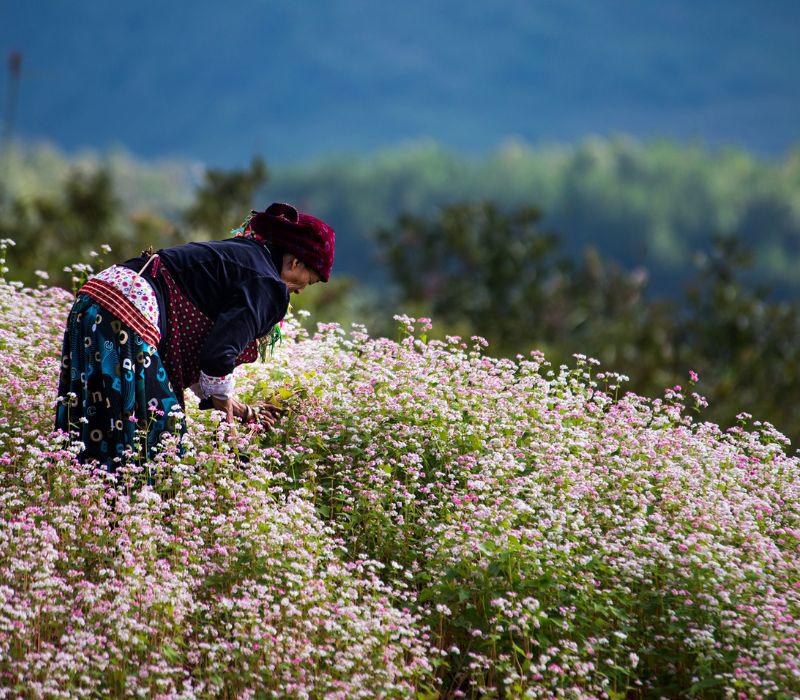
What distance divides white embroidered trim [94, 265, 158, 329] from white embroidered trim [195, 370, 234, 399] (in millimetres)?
324

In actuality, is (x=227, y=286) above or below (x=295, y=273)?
below

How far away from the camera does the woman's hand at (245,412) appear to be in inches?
180

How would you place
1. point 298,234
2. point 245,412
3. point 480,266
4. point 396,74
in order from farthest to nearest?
point 396,74
point 480,266
point 245,412
point 298,234

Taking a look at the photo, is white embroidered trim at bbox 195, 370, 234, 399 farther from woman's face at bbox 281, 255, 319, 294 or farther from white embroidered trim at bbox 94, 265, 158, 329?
Answer: woman's face at bbox 281, 255, 319, 294

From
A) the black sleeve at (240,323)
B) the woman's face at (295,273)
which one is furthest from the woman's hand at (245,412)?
the woman's face at (295,273)

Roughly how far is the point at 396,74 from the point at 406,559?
16962 centimetres

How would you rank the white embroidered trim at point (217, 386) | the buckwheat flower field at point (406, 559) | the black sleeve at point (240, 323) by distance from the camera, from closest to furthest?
the buckwheat flower field at point (406, 559) < the black sleeve at point (240, 323) < the white embroidered trim at point (217, 386)

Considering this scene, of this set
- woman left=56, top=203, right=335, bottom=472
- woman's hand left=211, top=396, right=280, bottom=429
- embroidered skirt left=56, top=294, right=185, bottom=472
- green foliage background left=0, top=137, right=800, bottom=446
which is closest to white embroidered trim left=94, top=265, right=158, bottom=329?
woman left=56, top=203, right=335, bottom=472

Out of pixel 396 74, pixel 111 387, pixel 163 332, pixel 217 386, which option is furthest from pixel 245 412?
pixel 396 74

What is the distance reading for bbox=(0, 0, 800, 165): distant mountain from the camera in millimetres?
149625

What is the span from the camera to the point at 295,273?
479 cm

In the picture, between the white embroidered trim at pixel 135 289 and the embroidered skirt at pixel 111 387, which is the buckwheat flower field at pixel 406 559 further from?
the white embroidered trim at pixel 135 289

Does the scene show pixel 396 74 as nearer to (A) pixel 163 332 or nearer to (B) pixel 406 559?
(A) pixel 163 332

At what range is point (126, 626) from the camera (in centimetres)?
354
